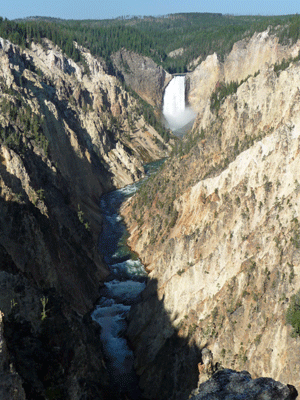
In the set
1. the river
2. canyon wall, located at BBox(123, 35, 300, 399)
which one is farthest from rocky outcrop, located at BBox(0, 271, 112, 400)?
canyon wall, located at BBox(123, 35, 300, 399)

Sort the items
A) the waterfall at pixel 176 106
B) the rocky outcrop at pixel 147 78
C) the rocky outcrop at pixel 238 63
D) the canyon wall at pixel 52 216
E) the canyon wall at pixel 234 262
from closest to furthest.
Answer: the canyon wall at pixel 52 216
the canyon wall at pixel 234 262
the rocky outcrop at pixel 238 63
the waterfall at pixel 176 106
the rocky outcrop at pixel 147 78

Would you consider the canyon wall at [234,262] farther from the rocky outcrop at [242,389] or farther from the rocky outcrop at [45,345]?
the rocky outcrop at [242,389]

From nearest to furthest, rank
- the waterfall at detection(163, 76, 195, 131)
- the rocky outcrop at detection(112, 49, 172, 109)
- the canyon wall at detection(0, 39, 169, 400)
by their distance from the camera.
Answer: the canyon wall at detection(0, 39, 169, 400)
the waterfall at detection(163, 76, 195, 131)
the rocky outcrop at detection(112, 49, 172, 109)

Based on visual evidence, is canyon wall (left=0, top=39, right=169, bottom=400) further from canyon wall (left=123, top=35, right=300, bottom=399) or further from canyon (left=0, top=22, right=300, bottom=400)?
canyon wall (left=123, top=35, right=300, bottom=399)

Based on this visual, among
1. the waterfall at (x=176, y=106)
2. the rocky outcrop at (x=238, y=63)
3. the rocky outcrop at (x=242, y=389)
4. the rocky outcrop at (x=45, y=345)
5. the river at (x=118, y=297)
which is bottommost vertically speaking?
the river at (x=118, y=297)

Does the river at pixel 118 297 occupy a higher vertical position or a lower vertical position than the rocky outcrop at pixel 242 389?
lower

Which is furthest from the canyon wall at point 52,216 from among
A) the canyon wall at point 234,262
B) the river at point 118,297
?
the canyon wall at point 234,262
